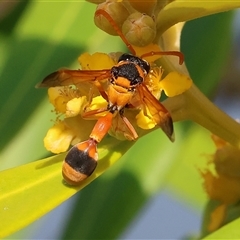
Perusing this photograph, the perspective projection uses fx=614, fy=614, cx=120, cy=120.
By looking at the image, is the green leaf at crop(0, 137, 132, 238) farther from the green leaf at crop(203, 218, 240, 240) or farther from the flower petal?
the green leaf at crop(203, 218, 240, 240)

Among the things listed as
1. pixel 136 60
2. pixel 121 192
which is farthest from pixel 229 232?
pixel 121 192

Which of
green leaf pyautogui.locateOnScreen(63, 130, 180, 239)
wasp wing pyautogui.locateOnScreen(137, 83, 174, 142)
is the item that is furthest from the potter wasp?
green leaf pyautogui.locateOnScreen(63, 130, 180, 239)

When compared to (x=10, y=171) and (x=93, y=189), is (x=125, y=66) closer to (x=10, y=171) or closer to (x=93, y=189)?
(x=10, y=171)

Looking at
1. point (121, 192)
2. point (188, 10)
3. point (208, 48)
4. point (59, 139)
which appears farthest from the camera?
point (208, 48)

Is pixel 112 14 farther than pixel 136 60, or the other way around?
pixel 136 60

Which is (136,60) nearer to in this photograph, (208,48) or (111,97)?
(111,97)

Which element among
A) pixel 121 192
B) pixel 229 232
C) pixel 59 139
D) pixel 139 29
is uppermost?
pixel 139 29

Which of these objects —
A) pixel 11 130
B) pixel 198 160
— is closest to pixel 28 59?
pixel 11 130

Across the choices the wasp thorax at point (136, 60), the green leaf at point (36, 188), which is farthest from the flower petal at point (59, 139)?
the wasp thorax at point (136, 60)
